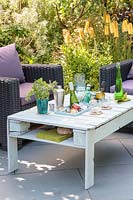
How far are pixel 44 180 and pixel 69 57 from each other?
8.91ft

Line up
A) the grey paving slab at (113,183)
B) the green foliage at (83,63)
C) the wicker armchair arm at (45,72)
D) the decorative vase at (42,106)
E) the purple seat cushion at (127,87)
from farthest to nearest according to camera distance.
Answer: the green foliage at (83,63) → the wicker armchair arm at (45,72) → the purple seat cushion at (127,87) → the decorative vase at (42,106) → the grey paving slab at (113,183)

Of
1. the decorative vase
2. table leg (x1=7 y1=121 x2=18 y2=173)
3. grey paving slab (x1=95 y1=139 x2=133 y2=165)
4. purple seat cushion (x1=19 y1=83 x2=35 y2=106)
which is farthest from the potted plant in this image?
grey paving slab (x1=95 y1=139 x2=133 y2=165)

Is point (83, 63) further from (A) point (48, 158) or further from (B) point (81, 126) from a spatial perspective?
(B) point (81, 126)

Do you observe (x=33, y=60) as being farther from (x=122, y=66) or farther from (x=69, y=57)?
(x=122, y=66)

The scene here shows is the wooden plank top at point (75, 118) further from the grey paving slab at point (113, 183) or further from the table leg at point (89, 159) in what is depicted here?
the grey paving slab at point (113, 183)

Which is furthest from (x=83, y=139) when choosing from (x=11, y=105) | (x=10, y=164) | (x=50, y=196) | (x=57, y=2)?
(x=57, y=2)

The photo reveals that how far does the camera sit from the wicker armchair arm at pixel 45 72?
484 centimetres

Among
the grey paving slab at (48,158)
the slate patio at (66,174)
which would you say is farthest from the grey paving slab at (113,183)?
the grey paving slab at (48,158)

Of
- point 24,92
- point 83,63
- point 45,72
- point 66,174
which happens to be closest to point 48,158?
point 66,174

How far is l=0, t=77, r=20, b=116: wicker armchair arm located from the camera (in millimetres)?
4012

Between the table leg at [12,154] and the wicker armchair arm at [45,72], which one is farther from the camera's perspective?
the wicker armchair arm at [45,72]

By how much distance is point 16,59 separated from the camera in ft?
15.8

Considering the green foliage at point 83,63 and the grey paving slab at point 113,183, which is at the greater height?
the green foliage at point 83,63

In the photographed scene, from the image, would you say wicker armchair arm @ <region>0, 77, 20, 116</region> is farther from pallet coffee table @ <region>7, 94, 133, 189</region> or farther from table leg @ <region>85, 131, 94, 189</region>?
table leg @ <region>85, 131, 94, 189</region>
